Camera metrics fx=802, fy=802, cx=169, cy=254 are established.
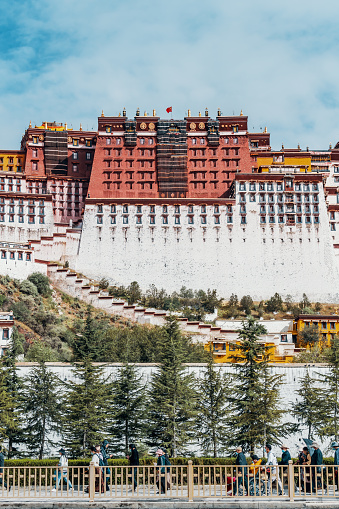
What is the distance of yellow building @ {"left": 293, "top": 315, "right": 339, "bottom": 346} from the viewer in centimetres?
6512

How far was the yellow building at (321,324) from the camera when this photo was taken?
65125 millimetres

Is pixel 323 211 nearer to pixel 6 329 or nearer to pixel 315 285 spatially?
pixel 315 285

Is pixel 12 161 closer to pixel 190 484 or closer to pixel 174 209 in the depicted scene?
pixel 174 209

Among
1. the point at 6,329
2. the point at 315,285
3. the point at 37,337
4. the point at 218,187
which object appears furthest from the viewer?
the point at 218,187

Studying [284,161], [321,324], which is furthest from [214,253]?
[321,324]

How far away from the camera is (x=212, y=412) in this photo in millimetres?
36219

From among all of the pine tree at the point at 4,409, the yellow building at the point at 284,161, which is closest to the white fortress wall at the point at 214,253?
the yellow building at the point at 284,161

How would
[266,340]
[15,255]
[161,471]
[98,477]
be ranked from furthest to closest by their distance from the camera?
[15,255], [266,340], [98,477], [161,471]

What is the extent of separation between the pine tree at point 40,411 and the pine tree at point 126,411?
2641mm

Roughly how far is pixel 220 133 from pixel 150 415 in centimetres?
5471

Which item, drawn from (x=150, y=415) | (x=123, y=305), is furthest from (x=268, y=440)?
(x=123, y=305)

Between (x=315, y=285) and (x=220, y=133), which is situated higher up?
(x=220, y=133)

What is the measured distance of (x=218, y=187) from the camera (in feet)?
276

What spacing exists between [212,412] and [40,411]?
7.79 meters
